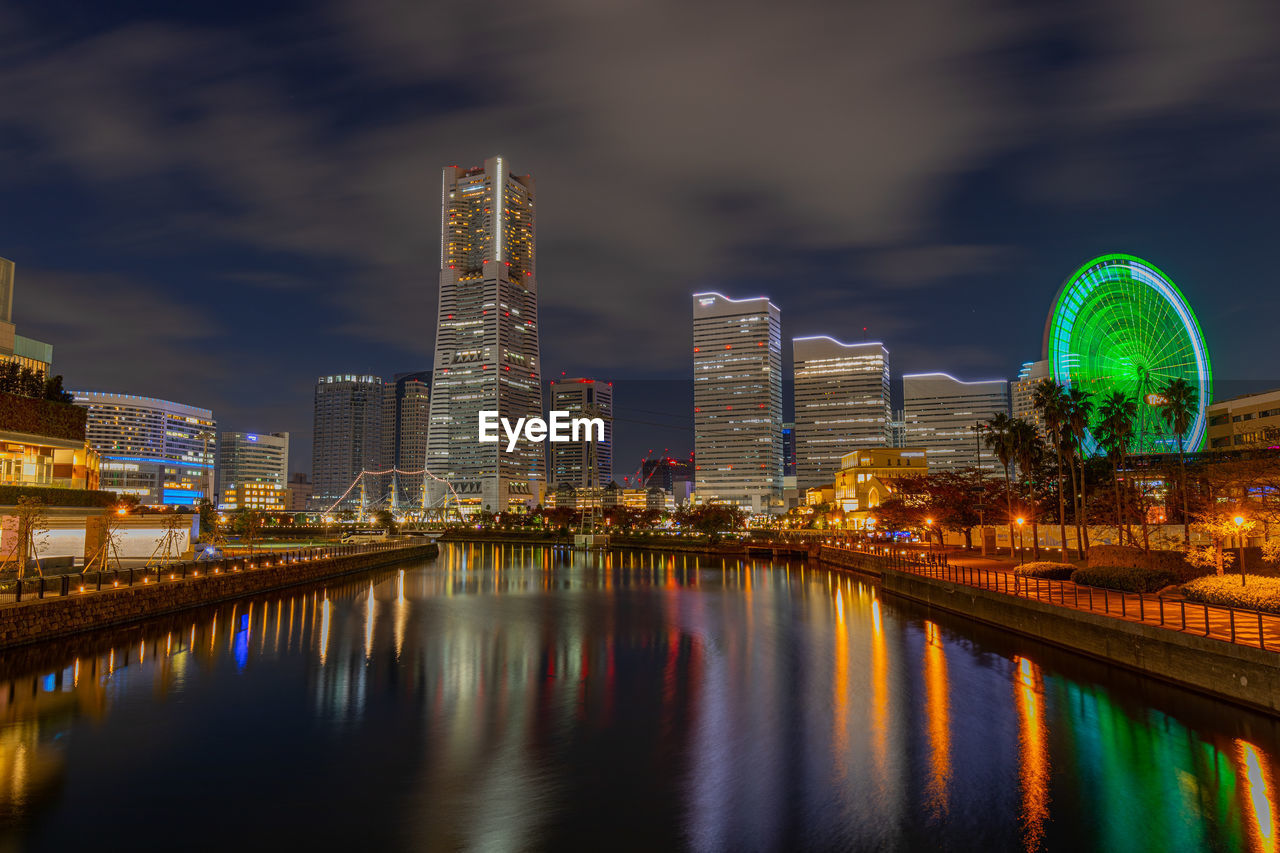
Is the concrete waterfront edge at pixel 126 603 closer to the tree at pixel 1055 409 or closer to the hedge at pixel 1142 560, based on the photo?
the hedge at pixel 1142 560

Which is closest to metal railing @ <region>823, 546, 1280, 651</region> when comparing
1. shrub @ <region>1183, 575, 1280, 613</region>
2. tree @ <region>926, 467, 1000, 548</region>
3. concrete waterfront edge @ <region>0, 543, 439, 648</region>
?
shrub @ <region>1183, 575, 1280, 613</region>

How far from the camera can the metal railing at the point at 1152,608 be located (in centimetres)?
2334

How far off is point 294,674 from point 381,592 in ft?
112

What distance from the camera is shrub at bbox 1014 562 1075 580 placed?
140ft

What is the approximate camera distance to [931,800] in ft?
57.3

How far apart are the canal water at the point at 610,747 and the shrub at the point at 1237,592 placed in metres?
4.62

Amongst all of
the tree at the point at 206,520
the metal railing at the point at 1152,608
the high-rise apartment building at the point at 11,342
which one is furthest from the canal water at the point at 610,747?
the tree at the point at 206,520

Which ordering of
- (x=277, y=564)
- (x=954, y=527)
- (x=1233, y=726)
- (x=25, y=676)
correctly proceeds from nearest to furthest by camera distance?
(x=1233, y=726) → (x=25, y=676) → (x=277, y=564) → (x=954, y=527)

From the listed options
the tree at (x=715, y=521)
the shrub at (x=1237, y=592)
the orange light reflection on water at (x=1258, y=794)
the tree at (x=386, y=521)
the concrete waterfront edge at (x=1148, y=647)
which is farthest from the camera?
the tree at (x=386, y=521)

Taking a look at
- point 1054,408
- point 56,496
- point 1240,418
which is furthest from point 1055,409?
point 56,496

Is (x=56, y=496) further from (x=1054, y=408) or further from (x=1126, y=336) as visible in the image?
(x=1126, y=336)

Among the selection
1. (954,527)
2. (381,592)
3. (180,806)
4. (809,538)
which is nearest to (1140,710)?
(180,806)

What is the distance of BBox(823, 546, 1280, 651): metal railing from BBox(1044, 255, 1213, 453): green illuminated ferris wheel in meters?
24.6

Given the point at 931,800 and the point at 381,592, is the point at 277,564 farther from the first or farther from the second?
the point at 931,800
